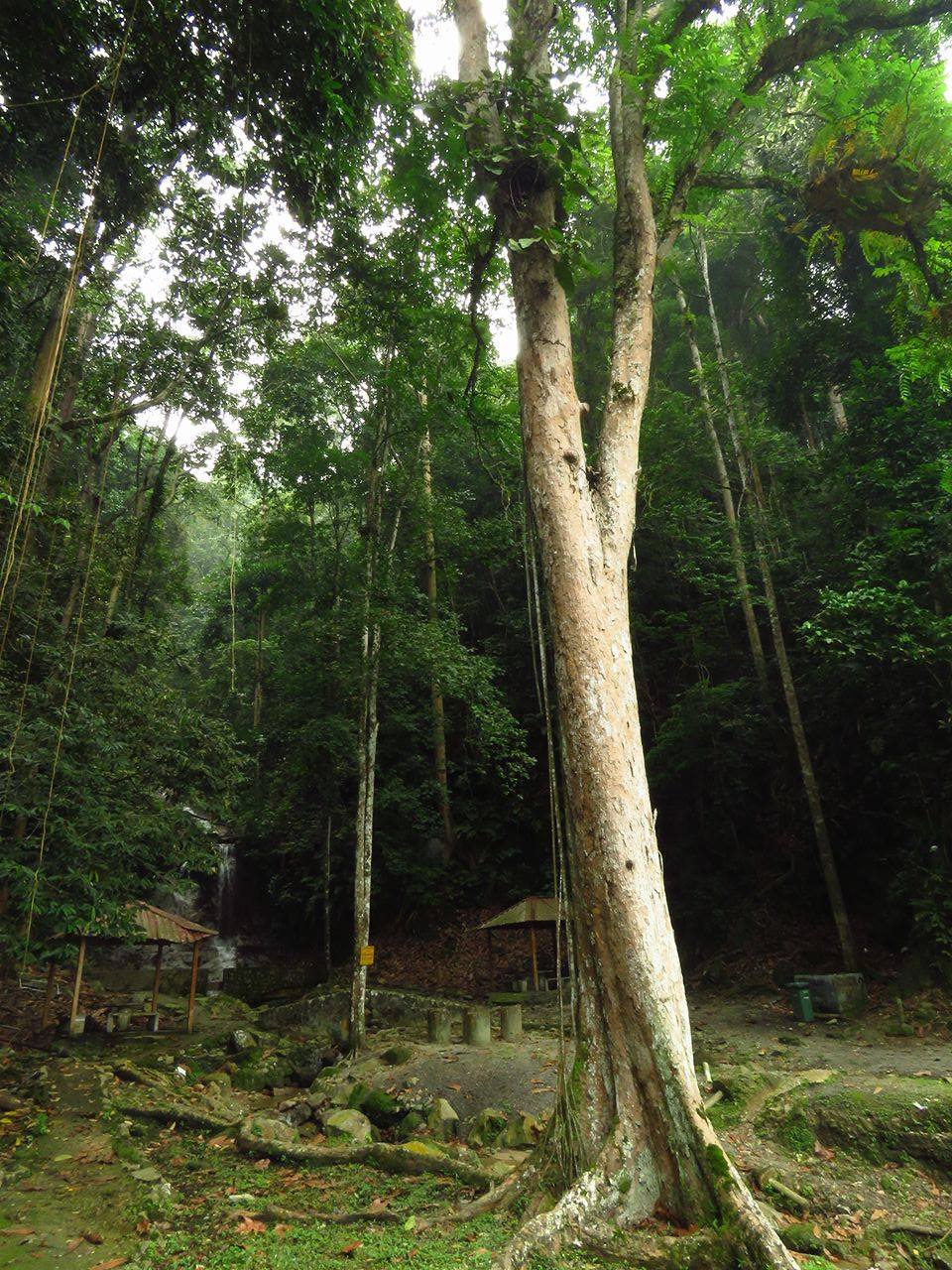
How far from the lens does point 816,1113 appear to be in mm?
5809

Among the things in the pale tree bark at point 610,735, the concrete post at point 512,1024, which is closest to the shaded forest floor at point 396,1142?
the concrete post at point 512,1024

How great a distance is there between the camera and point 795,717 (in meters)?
12.3

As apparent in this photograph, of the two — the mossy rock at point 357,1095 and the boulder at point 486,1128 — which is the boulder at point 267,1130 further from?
the boulder at point 486,1128

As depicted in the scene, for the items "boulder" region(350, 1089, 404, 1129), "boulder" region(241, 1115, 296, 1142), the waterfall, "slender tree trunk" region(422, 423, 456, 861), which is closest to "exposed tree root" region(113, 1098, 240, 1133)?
"boulder" region(241, 1115, 296, 1142)

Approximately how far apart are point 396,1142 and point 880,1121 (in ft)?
14.2

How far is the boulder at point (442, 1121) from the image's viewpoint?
265 inches

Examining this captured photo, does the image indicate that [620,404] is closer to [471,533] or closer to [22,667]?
[22,667]

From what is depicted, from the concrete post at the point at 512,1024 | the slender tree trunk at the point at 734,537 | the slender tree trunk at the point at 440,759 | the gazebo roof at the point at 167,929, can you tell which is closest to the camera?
the concrete post at the point at 512,1024

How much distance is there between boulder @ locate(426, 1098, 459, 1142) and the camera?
6742 millimetres

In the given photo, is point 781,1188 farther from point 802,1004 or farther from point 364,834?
point 364,834

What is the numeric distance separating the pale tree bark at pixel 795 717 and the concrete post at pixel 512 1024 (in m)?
5.30

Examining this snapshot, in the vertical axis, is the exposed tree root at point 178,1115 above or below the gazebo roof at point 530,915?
below

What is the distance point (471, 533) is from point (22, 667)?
27.7 ft

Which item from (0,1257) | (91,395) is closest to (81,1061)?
(0,1257)
